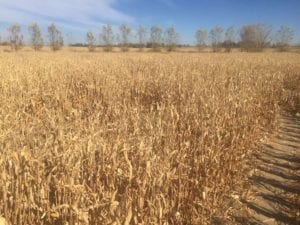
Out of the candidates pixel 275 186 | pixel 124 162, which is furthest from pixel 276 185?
pixel 124 162

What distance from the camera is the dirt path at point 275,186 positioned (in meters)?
3.13

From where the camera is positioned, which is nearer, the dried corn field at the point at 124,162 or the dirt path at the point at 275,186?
the dried corn field at the point at 124,162


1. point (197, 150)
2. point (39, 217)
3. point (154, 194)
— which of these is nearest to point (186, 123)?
point (197, 150)

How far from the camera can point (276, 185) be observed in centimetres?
379

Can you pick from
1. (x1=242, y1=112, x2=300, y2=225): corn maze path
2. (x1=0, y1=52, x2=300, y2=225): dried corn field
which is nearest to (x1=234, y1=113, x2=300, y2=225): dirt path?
(x1=242, y1=112, x2=300, y2=225): corn maze path

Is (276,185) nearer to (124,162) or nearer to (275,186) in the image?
(275,186)

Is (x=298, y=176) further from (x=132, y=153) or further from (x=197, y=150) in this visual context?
(x=132, y=153)

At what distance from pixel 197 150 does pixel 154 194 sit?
1.25 meters

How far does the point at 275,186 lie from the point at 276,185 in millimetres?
33

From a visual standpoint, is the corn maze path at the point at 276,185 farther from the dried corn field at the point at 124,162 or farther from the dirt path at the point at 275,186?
the dried corn field at the point at 124,162

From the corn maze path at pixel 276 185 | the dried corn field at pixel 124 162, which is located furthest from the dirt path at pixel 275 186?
the dried corn field at pixel 124 162

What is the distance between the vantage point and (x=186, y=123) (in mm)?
4070

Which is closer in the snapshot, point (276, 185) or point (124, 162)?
point (124, 162)

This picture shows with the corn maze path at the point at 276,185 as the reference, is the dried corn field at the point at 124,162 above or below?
above
